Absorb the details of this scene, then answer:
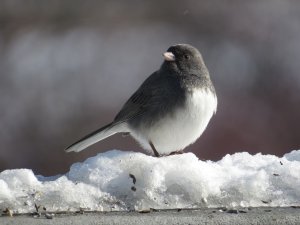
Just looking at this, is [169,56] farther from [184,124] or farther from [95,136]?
[95,136]

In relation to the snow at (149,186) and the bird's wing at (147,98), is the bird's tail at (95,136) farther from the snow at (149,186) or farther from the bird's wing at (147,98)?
the snow at (149,186)

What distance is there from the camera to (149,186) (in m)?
2.79

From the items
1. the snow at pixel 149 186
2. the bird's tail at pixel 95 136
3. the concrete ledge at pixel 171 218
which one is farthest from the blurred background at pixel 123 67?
the concrete ledge at pixel 171 218

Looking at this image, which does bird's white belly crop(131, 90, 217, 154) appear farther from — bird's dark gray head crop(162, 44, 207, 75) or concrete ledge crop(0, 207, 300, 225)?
concrete ledge crop(0, 207, 300, 225)

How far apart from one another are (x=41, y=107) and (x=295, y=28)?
2314mm

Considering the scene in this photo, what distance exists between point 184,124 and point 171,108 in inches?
3.1

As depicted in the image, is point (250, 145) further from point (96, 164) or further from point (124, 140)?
point (96, 164)

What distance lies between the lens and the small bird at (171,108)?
12.1 ft

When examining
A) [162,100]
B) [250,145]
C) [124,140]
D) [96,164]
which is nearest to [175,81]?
[162,100]

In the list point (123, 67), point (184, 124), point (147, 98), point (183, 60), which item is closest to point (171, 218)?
point (184, 124)

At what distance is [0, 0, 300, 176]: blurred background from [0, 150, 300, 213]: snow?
78.4 inches

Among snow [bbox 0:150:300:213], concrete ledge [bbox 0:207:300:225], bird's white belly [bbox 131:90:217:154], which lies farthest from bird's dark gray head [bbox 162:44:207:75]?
concrete ledge [bbox 0:207:300:225]

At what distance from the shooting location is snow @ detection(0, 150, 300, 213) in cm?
275

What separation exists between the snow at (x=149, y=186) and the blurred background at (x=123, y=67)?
1.99 meters
